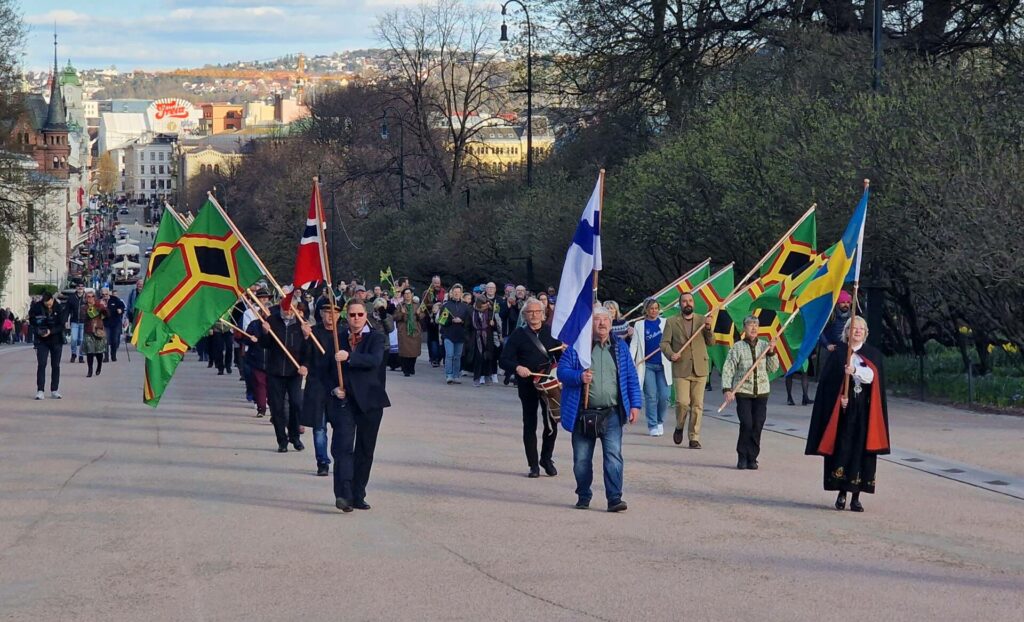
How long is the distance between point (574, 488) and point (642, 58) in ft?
81.4

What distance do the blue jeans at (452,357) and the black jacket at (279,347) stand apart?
1175 centimetres

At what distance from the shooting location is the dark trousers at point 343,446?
1230cm

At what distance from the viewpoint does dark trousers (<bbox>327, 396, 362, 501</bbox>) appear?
12.3 meters

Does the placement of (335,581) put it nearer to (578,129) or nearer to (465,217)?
(578,129)

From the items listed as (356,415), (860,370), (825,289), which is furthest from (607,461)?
(825,289)

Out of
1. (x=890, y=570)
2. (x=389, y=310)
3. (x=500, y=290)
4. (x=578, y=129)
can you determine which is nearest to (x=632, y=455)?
(x=890, y=570)

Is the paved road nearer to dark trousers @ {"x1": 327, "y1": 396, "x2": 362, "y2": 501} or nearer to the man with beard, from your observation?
dark trousers @ {"x1": 327, "y1": 396, "x2": 362, "y2": 501}

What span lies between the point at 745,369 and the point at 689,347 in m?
2.12

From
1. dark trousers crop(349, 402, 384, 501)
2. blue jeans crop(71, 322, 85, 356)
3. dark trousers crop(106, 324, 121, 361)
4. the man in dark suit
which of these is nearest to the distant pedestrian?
blue jeans crop(71, 322, 85, 356)

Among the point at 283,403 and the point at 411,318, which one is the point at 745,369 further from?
the point at 411,318

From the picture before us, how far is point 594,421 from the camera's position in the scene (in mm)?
Answer: 12461

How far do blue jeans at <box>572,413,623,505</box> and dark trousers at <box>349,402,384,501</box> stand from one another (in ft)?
5.10

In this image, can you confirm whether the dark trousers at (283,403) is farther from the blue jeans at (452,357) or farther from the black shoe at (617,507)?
the blue jeans at (452,357)

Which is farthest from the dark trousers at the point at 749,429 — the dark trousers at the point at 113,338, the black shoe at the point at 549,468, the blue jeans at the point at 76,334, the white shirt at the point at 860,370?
the dark trousers at the point at 113,338
